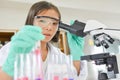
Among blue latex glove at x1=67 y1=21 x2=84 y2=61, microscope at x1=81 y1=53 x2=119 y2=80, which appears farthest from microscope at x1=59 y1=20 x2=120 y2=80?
blue latex glove at x1=67 y1=21 x2=84 y2=61

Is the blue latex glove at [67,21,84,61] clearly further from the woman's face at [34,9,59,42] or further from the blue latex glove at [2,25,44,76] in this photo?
the blue latex glove at [2,25,44,76]

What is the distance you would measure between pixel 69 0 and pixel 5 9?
104 cm

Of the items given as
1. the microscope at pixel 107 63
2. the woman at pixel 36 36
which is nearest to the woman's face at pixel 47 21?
the woman at pixel 36 36

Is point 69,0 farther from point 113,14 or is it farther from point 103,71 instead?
point 103,71

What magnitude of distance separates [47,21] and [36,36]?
209mm

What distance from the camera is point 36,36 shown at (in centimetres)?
80

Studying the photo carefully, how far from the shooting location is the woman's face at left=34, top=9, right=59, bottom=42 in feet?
3.23

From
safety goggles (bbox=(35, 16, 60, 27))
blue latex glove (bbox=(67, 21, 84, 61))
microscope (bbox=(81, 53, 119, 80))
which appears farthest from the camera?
blue latex glove (bbox=(67, 21, 84, 61))

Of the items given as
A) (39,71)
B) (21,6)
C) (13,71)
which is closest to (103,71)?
(39,71)

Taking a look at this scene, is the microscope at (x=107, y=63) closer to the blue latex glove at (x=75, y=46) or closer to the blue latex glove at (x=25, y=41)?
the blue latex glove at (x=25, y=41)

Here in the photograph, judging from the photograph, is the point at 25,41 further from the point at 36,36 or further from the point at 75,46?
the point at 75,46

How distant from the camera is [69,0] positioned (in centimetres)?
343

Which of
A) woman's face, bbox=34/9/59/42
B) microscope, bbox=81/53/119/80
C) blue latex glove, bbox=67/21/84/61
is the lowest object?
microscope, bbox=81/53/119/80

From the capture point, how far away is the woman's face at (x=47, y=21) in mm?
985
